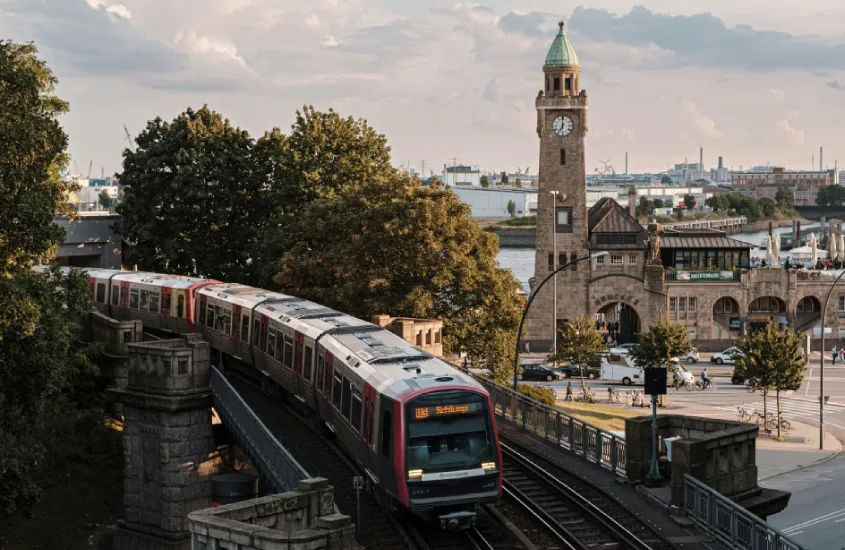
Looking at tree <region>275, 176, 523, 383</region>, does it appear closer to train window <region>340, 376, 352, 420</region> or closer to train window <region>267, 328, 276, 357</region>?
train window <region>267, 328, 276, 357</region>

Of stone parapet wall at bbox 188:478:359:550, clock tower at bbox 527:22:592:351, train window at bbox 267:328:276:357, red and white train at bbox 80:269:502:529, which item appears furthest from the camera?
clock tower at bbox 527:22:592:351

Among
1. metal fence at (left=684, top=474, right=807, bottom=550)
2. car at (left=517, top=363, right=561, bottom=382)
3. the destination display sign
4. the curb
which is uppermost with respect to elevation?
the destination display sign

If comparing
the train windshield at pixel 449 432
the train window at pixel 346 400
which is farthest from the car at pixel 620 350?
the train windshield at pixel 449 432

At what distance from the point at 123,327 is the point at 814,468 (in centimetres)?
3116

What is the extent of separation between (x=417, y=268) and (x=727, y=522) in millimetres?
30033

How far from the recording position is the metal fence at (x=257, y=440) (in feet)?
82.2

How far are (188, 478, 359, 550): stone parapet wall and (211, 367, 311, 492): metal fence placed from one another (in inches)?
90.4

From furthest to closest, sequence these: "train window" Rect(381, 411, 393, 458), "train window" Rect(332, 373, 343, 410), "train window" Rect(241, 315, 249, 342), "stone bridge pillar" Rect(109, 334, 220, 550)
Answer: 1. "train window" Rect(241, 315, 249, 342)
2. "stone bridge pillar" Rect(109, 334, 220, 550)
3. "train window" Rect(332, 373, 343, 410)
4. "train window" Rect(381, 411, 393, 458)

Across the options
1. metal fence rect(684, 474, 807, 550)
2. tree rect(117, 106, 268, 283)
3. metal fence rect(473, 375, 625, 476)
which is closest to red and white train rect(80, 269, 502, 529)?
metal fence rect(684, 474, 807, 550)

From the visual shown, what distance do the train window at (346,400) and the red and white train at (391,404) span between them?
0.08 ft

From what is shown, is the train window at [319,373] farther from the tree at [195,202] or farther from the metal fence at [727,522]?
the tree at [195,202]

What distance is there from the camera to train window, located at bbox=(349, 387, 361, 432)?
85.9ft

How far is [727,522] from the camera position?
22.4 m

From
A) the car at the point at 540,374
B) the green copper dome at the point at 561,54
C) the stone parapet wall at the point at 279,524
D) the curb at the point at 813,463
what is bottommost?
the curb at the point at 813,463
